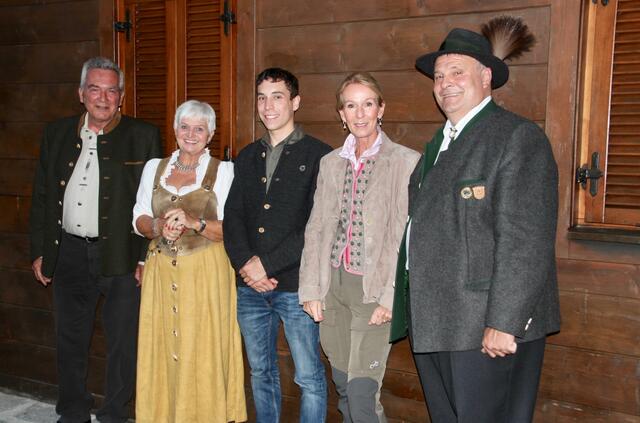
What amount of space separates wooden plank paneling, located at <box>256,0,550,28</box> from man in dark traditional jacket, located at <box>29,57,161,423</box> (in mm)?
785

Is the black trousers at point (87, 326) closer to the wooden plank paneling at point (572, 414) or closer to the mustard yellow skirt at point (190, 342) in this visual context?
the mustard yellow skirt at point (190, 342)

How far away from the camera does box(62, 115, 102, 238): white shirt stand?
3.09 metres

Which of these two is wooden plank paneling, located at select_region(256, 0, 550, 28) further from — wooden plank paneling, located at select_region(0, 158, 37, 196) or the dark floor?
the dark floor

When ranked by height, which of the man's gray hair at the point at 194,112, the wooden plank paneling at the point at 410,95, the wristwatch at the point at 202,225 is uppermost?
the wooden plank paneling at the point at 410,95

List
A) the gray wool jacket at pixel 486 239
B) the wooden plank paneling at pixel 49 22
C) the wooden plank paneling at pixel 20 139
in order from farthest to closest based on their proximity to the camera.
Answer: the wooden plank paneling at pixel 20 139, the wooden plank paneling at pixel 49 22, the gray wool jacket at pixel 486 239

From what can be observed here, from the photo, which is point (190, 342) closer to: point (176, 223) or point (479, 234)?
point (176, 223)

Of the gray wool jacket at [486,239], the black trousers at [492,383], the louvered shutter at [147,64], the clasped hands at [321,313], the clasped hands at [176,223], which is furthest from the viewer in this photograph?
the louvered shutter at [147,64]

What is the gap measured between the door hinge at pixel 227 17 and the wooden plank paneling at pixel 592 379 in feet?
6.67

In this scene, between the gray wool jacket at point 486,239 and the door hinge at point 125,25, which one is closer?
the gray wool jacket at point 486,239


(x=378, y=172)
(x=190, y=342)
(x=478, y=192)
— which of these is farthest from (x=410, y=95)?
(x=190, y=342)

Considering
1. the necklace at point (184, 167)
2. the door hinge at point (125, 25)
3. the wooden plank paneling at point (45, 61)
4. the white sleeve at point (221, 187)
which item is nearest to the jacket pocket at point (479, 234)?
the white sleeve at point (221, 187)

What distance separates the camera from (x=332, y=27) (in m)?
2.94

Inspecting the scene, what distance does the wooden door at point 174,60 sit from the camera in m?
3.26

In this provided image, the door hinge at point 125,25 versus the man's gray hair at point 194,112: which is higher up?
the door hinge at point 125,25
